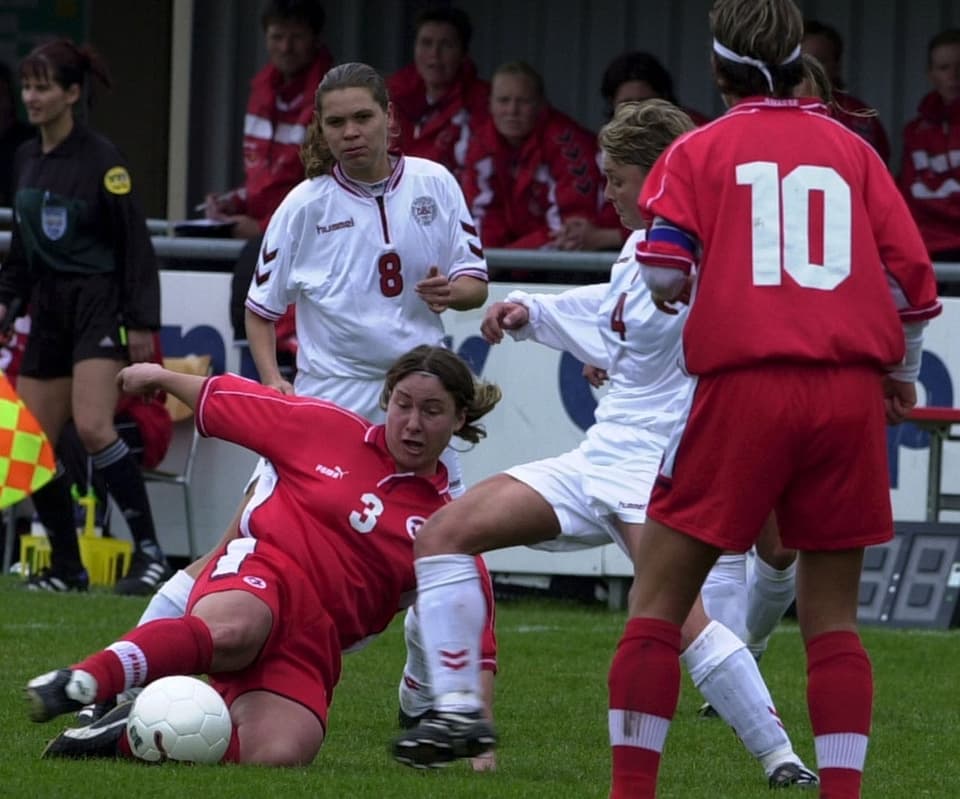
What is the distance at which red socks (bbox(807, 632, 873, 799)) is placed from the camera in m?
4.11

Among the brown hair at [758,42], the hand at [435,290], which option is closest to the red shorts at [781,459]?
the brown hair at [758,42]

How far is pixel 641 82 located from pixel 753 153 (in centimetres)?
586

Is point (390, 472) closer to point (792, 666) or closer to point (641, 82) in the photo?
point (792, 666)

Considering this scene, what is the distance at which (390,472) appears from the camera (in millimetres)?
5398

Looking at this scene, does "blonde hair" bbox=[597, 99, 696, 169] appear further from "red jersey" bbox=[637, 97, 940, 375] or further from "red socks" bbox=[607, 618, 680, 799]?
"red socks" bbox=[607, 618, 680, 799]

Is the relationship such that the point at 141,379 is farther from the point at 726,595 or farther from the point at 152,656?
the point at 726,595

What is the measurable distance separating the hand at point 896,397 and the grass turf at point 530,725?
1.05 m

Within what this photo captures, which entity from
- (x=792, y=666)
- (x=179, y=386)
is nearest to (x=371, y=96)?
(x=179, y=386)

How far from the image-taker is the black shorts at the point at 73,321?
918 centimetres

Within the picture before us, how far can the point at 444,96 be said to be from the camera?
10555mm

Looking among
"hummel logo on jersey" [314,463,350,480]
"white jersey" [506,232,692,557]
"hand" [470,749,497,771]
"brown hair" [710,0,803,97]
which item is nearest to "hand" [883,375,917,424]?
"brown hair" [710,0,803,97]

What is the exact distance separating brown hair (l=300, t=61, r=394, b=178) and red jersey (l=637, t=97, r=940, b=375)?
2169 millimetres

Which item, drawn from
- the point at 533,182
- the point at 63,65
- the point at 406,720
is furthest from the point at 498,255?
the point at 406,720

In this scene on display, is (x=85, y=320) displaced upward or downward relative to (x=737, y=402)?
downward
